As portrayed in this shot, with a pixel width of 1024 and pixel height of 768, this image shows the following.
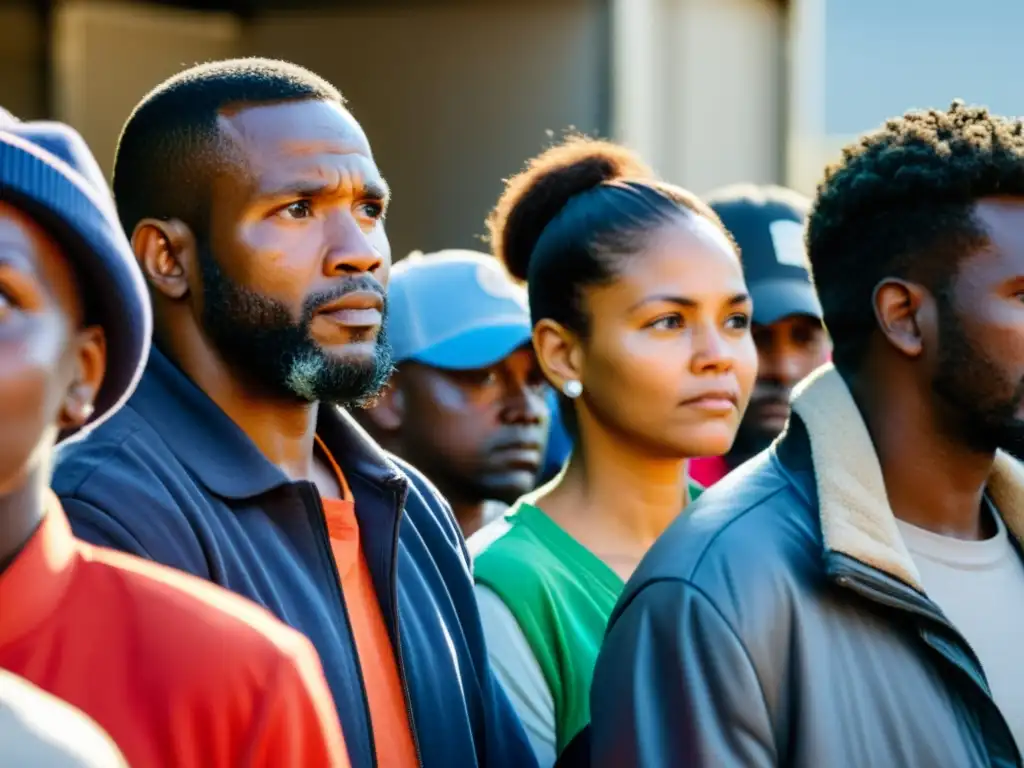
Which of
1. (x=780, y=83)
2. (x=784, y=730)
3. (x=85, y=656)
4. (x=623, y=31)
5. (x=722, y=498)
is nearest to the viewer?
(x=85, y=656)

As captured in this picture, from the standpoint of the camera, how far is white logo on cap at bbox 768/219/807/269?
171 inches

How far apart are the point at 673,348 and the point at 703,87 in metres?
4.60

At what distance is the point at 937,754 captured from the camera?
2225 mm

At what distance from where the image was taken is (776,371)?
13.8 ft

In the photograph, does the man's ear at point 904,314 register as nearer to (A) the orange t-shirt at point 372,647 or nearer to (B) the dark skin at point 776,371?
(A) the orange t-shirt at point 372,647

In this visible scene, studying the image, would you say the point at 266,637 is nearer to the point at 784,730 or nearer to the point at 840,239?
the point at 784,730

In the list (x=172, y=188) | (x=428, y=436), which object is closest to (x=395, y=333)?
(x=428, y=436)

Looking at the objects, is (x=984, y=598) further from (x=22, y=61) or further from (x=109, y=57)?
(x=22, y=61)

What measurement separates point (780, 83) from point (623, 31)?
106 centimetres

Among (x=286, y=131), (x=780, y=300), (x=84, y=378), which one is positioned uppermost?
(x=286, y=131)

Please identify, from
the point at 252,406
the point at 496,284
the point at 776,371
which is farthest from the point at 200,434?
the point at 776,371

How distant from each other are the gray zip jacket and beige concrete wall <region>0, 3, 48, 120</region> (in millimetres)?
5585

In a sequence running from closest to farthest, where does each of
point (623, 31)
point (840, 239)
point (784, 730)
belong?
point (784, 730)
point (840, 239)
point (623, 31)

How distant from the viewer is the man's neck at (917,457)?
2486 millimetres
